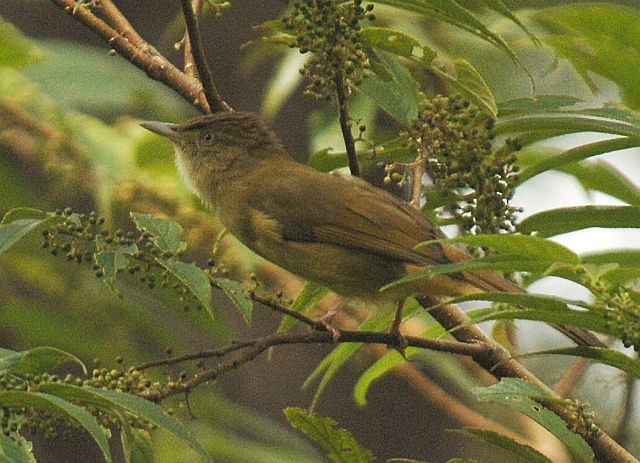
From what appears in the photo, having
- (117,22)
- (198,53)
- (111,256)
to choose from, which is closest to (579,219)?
(198,53)

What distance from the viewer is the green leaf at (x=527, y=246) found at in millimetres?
1937

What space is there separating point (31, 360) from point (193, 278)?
13.4 inches

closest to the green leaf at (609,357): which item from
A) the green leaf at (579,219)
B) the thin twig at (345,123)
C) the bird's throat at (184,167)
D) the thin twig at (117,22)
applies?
the green leaf at (579,219)

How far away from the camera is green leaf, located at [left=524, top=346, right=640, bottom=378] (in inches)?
83.0

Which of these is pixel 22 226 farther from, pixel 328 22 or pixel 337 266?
pixel 337 266

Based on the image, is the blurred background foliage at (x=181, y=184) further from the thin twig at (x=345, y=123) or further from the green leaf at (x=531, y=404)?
the green leaf at (x=531, y=404)

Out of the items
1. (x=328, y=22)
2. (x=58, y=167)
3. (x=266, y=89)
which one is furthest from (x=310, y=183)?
(x=266, y=89)

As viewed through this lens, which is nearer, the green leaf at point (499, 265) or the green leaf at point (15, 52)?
the green leaf at point (499, 265)

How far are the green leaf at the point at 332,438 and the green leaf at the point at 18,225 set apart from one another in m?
0.63

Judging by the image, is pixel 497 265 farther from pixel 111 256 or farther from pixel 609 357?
pixel 111 256

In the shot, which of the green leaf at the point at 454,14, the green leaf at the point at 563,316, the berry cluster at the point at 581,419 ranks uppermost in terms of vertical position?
the green leaf at the point at 454,14

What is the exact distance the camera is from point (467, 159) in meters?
2.62

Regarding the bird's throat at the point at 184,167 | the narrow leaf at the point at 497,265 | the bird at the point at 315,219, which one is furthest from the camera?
the bird's throat at the point at 184,167

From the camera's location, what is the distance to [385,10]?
4.05 metres
